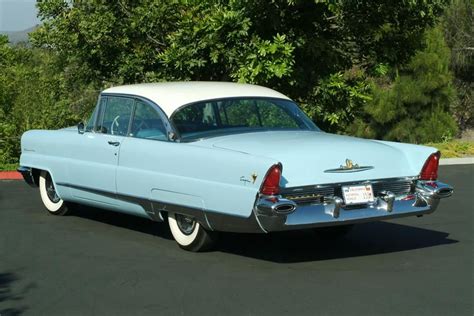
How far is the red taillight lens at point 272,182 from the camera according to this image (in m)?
6.87

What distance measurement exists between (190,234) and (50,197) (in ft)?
9.87

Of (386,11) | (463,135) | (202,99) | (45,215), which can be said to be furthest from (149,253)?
(463,135)

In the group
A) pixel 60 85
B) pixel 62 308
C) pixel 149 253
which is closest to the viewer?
pixel 62 308

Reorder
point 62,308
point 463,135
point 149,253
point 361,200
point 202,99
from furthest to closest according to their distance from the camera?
point 463,135 → point 202,99 → point 149,253 → point 361,200 → point 62,308

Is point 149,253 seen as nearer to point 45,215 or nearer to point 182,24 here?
point 45,215

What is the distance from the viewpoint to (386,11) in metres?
13.9

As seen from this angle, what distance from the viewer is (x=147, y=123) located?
8.55 m

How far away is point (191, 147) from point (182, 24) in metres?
6.75

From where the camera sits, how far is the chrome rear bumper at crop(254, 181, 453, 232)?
6902 mm

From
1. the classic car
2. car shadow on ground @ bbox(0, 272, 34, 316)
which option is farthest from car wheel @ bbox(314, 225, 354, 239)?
car shadow on ground @ bbox(0, 272, 34, 316)

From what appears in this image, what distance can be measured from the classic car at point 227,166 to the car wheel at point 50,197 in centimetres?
44

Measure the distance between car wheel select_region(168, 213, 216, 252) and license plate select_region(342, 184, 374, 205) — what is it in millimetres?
1297

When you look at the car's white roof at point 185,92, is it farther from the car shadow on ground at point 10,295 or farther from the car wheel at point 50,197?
the car shadow on ground at point 10,295

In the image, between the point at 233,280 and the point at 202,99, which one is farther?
the point at 202,99
